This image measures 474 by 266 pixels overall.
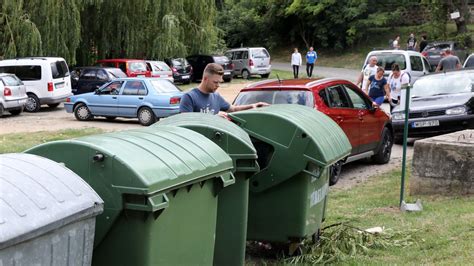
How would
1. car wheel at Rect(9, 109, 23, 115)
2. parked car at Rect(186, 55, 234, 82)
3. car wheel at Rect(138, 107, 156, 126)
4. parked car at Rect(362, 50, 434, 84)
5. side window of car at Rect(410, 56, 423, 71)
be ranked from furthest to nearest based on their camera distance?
parked car at Rect(186, 55, 234, 82)
side window of car at Rect(410, 56, 423, 71)
parked car at Rect(362, 50, 434, 84)
car wheel at Rect(9, 109, 23, 115)
car wheel at Rect(138, 107, 156, 126)

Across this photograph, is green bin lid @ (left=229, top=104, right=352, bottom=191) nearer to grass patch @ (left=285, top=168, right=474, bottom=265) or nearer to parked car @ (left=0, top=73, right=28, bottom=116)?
grass patch @ (left=285, top=168, right=474, bottom=265)

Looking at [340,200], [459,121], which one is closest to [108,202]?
[340,200]

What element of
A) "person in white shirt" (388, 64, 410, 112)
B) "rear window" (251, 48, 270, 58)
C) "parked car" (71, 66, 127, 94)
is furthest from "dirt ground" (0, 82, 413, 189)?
"rear window" (251, 48, 270, 58)

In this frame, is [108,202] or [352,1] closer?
[108,202]

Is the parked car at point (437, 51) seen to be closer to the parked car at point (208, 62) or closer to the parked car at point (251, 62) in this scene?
the parked car at point (251, 62)

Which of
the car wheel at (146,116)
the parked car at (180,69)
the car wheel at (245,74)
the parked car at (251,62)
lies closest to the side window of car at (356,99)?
the car wheel at (146,116)

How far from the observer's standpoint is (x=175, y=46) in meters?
29.2

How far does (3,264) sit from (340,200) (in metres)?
6.58

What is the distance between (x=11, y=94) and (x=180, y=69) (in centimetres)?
1130

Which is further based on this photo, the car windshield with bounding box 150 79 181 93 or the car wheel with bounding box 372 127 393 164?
the car windshield with bounding box 150 79 181 93

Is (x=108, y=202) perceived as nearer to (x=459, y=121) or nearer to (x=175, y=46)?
(x=459, y=121)

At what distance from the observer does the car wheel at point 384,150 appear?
11367 millimetres

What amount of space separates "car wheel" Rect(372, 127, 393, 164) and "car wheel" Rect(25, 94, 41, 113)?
14.4 metres

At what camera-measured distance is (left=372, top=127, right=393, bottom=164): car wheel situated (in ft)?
37.3
